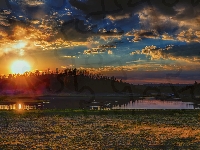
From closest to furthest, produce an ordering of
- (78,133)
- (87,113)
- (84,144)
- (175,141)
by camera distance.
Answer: (84,144)
(175,141)
(78,133)
(87,113)

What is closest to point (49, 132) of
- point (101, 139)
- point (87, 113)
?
point (101, 139)

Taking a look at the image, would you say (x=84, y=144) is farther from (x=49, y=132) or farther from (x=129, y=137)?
(x=49, y=132)

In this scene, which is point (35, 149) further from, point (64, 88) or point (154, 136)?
point (64, 88)

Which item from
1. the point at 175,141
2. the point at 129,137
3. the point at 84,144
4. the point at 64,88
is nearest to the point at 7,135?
the point at 84,144

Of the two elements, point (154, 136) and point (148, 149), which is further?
point (154, 136)

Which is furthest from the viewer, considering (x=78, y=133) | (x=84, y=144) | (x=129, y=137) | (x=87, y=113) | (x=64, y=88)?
(x=64, y=88)

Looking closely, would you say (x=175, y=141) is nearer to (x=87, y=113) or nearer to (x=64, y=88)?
(x=87, y=113)

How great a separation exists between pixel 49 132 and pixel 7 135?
358 centimetres

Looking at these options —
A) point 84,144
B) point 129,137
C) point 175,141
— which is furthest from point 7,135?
point 175,141

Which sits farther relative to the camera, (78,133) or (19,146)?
(78,133)

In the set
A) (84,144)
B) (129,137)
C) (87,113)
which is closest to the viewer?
(84,144)

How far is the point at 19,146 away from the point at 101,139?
20.0 ft

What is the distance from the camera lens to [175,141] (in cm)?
1995

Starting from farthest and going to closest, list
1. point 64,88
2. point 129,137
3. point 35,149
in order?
point 64,88
point 129,137
point 35,149
